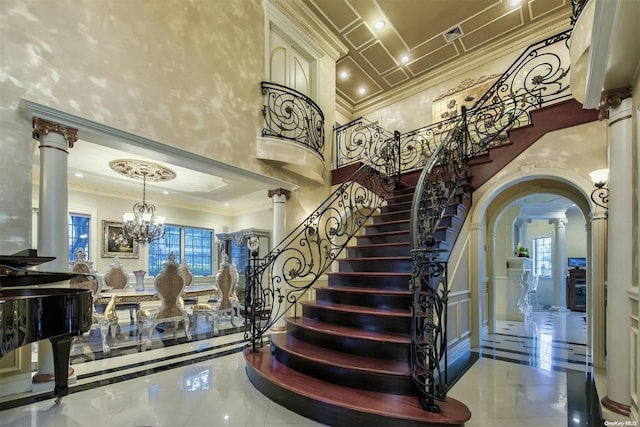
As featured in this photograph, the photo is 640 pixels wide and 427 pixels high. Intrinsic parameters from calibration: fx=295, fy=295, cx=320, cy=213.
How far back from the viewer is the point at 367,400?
2219 millimetres

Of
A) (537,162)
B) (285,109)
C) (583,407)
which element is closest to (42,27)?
(285,109)

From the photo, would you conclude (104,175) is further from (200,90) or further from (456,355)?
(456,355)

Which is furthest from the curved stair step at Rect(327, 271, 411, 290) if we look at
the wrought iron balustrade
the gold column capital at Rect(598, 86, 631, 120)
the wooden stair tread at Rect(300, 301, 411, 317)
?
the wrought iron balustrade

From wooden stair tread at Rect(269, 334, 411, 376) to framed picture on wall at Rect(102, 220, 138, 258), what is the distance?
5801 mm

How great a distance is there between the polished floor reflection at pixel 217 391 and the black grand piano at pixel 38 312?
363mm

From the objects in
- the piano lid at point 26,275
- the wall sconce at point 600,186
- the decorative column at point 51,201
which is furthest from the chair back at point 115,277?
the wall sconce at point 600,186

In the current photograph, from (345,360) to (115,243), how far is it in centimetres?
674

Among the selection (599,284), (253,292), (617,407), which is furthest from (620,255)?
(253,292)

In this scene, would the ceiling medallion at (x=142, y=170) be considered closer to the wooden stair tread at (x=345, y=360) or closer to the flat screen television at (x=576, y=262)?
the wooden stair tread at (x=345, y=360)

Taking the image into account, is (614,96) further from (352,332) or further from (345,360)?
(345,360)

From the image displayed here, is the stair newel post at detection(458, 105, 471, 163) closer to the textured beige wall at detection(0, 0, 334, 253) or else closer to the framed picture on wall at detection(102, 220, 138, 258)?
the textured beige wall at detection(0, 0, 334, 253)

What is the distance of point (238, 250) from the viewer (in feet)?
26.7

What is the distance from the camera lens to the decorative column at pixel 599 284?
132 inches

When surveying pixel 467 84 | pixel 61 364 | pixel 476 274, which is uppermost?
pixel 467 84
